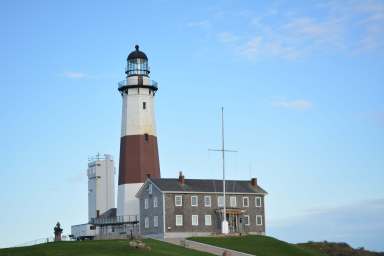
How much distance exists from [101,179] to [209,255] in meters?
30.9

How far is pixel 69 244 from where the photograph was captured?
6419 centimetres

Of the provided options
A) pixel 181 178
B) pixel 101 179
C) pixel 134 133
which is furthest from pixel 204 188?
pixel 101 179

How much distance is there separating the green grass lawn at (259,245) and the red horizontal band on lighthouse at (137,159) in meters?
10.2

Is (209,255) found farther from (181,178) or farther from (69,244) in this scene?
(181,178)

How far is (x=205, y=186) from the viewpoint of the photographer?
79.6m

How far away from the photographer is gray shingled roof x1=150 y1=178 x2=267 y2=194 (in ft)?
254

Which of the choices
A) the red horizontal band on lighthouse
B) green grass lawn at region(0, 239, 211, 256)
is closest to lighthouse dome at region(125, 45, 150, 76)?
the red horizontal band on lighthouse

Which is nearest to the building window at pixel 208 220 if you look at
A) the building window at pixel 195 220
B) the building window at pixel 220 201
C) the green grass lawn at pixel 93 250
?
the building window at pixel 195 220

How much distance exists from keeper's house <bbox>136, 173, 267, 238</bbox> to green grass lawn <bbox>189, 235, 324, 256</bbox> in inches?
154

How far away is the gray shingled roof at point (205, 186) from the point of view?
77.3m

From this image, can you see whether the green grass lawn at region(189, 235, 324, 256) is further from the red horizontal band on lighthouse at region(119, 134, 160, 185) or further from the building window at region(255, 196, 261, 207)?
the red horizontal band on lighthouse at region(119, 134, 160, 185)

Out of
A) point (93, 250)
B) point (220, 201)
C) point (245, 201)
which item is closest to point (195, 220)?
point (220, 201)

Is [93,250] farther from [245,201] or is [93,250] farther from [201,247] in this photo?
[245,201]

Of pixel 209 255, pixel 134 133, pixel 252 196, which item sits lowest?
pixel 209 255
